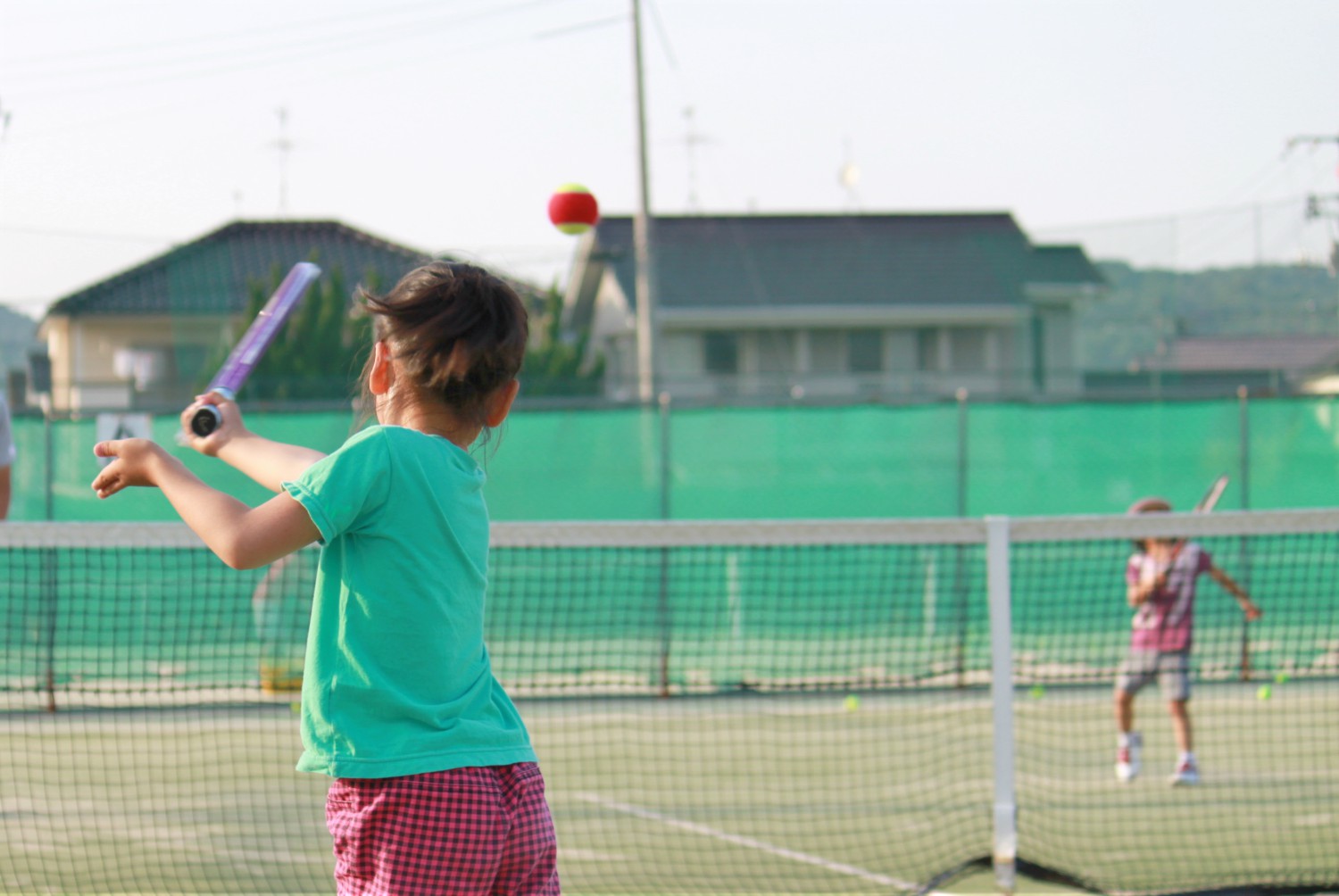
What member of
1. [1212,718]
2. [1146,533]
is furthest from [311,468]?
[1212,718]

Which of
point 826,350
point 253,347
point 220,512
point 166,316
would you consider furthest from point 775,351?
point 220,512

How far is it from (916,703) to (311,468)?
7.41 metres

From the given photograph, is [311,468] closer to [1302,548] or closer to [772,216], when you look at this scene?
[1302,548]

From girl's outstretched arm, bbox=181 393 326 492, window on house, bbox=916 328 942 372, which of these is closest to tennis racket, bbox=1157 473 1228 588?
girl's outstretched arm, bbox=181 393 326 492

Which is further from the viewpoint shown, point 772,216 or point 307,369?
point 772,216

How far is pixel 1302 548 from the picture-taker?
10.4 m

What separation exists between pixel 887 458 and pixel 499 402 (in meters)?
8.59

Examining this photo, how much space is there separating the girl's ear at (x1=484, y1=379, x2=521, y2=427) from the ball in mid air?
3.94 meters

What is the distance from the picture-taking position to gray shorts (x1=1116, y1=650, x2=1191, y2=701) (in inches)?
279

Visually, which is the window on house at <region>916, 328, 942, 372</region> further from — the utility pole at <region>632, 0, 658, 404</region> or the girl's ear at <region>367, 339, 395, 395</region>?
the girl's ear at <region>367, 339, 395, 395</region>

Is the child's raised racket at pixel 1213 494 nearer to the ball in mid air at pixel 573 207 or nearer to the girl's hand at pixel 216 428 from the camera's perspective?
the ball in mid air at pixel 573 207

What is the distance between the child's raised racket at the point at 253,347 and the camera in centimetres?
207

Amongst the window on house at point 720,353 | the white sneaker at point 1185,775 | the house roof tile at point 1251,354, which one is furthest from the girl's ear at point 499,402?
the window on house at point 720,353

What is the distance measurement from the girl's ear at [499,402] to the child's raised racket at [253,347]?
13.6 inches
